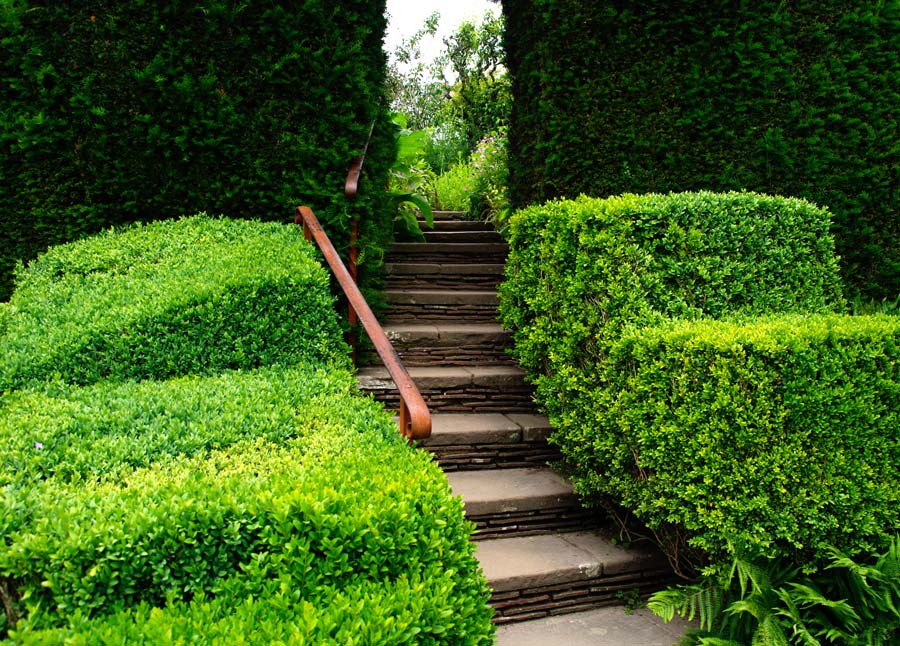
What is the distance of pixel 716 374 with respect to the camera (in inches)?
102

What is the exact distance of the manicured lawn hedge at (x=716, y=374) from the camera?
256 cm

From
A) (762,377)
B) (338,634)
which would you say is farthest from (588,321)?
(338,634)

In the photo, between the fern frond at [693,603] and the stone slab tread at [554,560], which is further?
the stone slab tread at [554,560]

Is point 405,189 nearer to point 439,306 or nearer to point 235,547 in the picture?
point 439,306

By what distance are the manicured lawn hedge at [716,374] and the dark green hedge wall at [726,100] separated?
0.83 metres

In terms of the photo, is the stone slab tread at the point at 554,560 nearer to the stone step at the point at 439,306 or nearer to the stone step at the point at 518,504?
the stone step at the point at 518,504

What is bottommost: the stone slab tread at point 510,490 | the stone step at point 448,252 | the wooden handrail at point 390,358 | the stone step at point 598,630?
the stone step at point 598,630

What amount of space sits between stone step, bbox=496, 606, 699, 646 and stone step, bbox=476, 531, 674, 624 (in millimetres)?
46

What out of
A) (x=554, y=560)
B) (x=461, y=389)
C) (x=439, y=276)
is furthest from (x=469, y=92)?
(x=554, y=560)

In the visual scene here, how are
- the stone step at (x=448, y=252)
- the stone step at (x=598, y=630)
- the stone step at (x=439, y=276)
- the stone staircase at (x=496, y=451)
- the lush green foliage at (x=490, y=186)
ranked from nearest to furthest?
the stone step at (x=598, y=630)
the stone staircase at (x=496, y=451)
the stone step at (x=439, y=276)
the stone step at (x=448, y=252)
the lush green foliage at (x=490, y=186)

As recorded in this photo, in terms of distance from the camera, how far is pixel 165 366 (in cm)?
317

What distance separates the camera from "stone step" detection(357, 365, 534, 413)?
13.5 feet

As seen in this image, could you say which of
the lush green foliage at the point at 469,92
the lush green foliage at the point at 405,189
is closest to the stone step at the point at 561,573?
the lush green foliage at the point at 405,189

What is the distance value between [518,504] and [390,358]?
1.22 m
